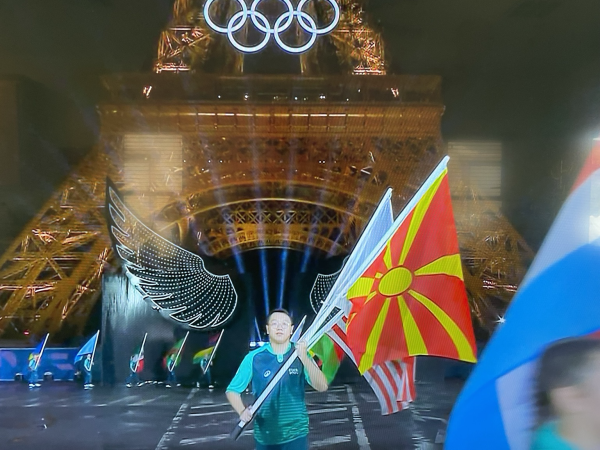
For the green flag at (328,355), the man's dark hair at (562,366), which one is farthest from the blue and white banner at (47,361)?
the man's dark hair at (562,366)

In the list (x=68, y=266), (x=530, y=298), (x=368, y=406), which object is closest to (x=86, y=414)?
(x=68, y=266)

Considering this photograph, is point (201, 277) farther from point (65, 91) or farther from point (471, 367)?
point (471, 367)

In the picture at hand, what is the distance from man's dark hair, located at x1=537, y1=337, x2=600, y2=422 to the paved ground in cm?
44

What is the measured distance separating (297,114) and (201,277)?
2.34 ft

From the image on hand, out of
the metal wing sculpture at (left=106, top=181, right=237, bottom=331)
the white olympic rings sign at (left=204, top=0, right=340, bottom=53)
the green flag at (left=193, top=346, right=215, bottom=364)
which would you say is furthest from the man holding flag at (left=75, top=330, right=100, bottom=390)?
the white olympic rings sign at (left=204, top=0, right=340, bottom=53)

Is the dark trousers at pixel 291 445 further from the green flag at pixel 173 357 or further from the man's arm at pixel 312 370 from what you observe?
the green flag at pixel 173 357

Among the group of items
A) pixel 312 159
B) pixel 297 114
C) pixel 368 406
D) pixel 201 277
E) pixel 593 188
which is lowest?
pixel 368 406

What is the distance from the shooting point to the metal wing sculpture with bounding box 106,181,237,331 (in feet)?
7.76

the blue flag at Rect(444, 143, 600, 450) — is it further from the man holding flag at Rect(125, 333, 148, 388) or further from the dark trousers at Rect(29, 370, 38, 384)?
the dark trousers at Rect(29, 370, 38, 384)

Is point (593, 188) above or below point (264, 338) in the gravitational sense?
above

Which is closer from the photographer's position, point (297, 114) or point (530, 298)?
point (530, 298)

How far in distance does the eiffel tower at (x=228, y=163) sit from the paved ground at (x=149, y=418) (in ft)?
0.97

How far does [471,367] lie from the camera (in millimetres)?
2404

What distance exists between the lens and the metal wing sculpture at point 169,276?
2365mm
